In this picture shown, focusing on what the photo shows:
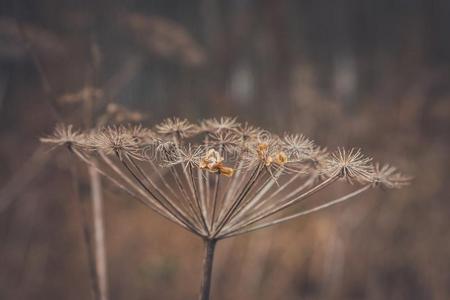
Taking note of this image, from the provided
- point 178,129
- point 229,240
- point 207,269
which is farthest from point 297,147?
point 229,240

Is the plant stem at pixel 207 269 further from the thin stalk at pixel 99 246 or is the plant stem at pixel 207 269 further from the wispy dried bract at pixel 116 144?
the thin stalk at pixel 99 246

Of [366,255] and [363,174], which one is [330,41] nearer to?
[366,255]

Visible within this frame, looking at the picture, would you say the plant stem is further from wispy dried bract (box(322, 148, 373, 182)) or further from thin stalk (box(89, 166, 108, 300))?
thin stalk (box(89, 166, 108, 300))

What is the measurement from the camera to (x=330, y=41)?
18938 mm

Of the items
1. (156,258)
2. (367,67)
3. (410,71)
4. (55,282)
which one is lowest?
(55,282)

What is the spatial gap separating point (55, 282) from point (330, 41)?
13.0m

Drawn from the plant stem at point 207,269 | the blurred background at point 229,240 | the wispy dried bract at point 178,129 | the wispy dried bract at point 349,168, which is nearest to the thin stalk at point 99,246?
the wispy dried bract at point 178,129

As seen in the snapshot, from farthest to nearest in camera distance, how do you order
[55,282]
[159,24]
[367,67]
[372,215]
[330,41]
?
[330,41] < [367,67] < [372,215] < [55,282] < [159,24]

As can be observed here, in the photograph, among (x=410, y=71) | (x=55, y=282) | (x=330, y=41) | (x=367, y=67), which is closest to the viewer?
(x=55, y=282)

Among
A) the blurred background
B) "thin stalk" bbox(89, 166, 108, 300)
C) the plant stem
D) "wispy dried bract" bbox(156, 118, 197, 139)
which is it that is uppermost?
the blurred background

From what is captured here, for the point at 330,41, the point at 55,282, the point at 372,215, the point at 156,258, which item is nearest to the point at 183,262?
the point at 156,258

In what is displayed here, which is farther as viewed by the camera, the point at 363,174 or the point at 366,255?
the point at 366,255

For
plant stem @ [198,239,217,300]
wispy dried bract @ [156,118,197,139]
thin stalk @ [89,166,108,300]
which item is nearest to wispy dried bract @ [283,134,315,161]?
wispy dried bract @ [156,118,197,139]

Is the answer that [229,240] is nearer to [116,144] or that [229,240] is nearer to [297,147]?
[297,147]
